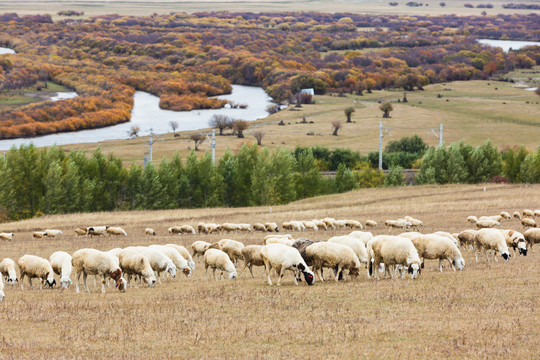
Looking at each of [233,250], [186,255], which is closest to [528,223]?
[233,250]

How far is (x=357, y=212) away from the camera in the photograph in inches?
2485

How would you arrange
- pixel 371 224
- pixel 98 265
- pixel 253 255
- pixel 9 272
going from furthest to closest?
pixel 371 224, pixel 253 255, pixel 9 272, pixel 98 265

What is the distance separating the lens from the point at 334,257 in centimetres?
2516

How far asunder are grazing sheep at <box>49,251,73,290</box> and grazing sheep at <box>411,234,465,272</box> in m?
13.7

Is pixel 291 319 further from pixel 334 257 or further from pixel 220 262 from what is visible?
pixel 220 262

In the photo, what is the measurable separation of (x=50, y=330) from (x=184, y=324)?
3.42 m

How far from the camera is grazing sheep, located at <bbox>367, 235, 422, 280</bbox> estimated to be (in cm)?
2498

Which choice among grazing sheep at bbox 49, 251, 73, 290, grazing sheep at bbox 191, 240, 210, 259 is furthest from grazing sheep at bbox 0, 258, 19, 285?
grazing sheep at bbox 191, 240, 210, 259

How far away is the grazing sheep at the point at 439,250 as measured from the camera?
88.6 ft

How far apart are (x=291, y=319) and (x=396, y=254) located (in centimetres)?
829

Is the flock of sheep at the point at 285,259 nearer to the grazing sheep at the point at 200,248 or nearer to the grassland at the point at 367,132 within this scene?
the grazing sheep at the point at 200,248

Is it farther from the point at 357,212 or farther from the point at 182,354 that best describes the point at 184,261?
the point at 357,212

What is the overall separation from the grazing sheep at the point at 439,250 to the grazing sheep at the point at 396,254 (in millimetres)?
1512

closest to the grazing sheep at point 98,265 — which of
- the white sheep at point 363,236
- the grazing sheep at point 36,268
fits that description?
the grazing sheep at point 36,268
